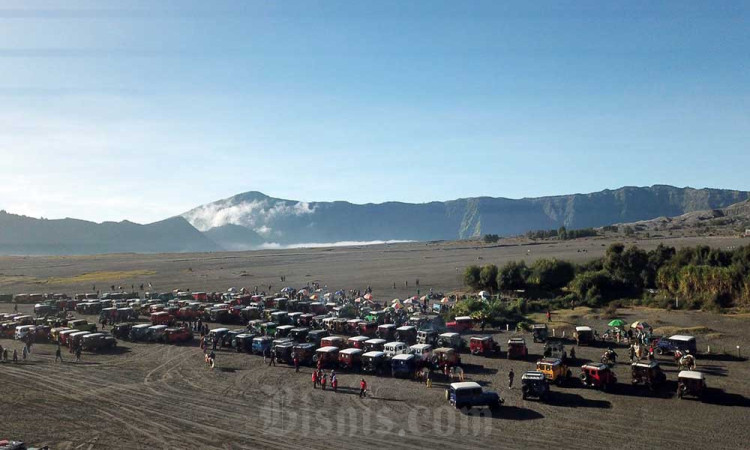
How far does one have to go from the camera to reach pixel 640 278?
50062 mm

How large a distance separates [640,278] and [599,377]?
3037 centimetres

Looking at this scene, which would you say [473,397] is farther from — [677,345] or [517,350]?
[677,345]

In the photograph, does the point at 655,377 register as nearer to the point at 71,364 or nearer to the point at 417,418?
the point at 417,418

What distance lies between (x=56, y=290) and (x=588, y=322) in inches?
2584

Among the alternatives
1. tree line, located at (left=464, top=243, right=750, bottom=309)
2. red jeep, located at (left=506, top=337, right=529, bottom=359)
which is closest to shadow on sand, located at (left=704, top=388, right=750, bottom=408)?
red jeep, located at (left=506, top=337, right=529, bottom=359)

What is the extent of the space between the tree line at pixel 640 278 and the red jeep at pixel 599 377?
2362 cm

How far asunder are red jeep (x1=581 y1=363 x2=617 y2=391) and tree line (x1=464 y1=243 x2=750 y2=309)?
77.5 ft

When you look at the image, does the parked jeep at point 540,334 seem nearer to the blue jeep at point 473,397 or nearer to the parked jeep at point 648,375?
the parked jeep at point 648,375

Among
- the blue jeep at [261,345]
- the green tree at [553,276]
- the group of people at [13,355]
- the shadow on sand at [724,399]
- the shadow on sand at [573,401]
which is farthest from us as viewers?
the green tree at [553,276]

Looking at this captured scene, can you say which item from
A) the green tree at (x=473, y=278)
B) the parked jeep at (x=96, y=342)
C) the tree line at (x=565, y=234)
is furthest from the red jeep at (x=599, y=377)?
the tree line at (x=565, y=234)

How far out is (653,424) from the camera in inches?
756

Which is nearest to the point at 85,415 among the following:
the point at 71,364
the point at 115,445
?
the point at 115,445

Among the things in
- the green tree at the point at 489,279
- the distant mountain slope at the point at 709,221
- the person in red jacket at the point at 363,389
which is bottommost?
the person in red jacket at the point at 363,389

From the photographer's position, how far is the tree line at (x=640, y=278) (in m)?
43.2
